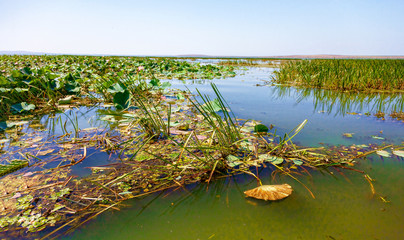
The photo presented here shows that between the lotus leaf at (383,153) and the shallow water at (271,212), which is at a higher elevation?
the lotus leaf at (383,153)

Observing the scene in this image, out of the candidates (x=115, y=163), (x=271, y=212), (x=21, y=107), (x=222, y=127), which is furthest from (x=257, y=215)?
(x=21, y=107)

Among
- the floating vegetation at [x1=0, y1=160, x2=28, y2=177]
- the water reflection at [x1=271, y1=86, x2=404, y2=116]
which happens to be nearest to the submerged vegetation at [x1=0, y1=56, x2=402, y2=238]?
the floating vegetation at [x1=0, y1=160, x2=28, y2=177]

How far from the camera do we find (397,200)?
3.42 feet

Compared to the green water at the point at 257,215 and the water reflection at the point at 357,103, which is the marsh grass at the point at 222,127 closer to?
the green water at the point at 257,215

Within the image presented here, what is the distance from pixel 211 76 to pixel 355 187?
6093 mm

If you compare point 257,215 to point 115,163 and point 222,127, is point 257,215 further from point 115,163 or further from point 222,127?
point 115,163

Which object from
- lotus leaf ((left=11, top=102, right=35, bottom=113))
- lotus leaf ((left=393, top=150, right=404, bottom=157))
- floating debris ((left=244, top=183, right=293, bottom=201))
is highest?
lotus leaf ((left=11, top=102, right=35, bottom=113))

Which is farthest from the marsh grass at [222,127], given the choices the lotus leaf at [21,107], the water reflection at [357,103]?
the lotus leaf at [21,107]

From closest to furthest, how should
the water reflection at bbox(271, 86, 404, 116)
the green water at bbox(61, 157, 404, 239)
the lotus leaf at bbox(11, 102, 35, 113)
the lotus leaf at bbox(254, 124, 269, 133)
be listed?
the green water at bbox(61, 157, 404, 239) < the lotus leaf at bbox(254, 124, 269, 133) < the lotus leaf at bbox(11, 102, 35, 113) < the water reflection at bbox(271, 86, 404, 116)

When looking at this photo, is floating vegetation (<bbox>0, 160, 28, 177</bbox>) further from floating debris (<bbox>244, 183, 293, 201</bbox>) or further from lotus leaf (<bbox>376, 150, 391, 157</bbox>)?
lotus leaf (<bbox>376, 150, 391, 157</bbox>)

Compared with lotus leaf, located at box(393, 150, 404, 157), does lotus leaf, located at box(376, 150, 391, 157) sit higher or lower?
lower

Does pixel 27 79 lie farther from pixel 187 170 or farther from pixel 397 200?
pixel 397 200

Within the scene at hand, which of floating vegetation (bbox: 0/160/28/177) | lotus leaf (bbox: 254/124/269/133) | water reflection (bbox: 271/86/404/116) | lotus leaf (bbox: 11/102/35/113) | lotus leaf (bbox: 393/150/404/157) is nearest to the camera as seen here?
floating vegetation (bbox: 0/160/28/177)

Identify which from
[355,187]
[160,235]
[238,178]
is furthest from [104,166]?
[355,187]
